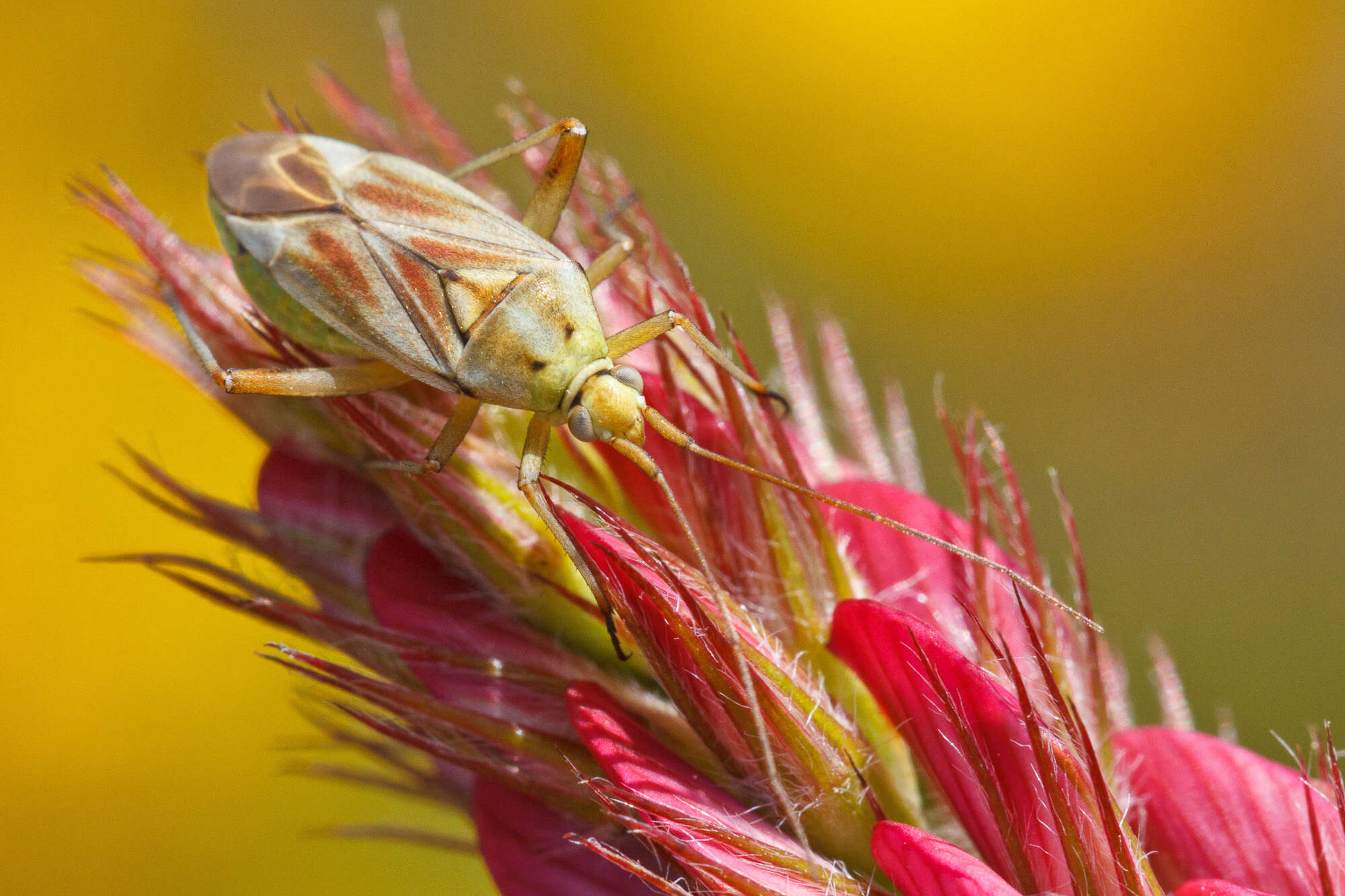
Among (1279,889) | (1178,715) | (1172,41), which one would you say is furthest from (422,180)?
(1172,41)

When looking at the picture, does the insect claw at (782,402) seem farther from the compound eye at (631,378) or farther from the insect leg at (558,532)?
the insect leg at (558,532)

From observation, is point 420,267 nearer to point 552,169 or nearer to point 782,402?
point 552,169

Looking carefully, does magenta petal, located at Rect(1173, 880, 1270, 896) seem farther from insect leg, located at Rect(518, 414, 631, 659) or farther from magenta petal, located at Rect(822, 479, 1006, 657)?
insect leg, located at Rect(518, 414, 631, 659)

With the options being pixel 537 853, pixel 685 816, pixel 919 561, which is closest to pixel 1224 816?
pixel 919 561

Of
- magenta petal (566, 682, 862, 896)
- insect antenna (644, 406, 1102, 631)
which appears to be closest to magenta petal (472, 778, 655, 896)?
magenta petal (566, 682, 862, 896)

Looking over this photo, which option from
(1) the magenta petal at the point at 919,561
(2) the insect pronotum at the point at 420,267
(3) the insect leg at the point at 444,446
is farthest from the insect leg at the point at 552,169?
(1) the magenta petal at the point at 919,561
